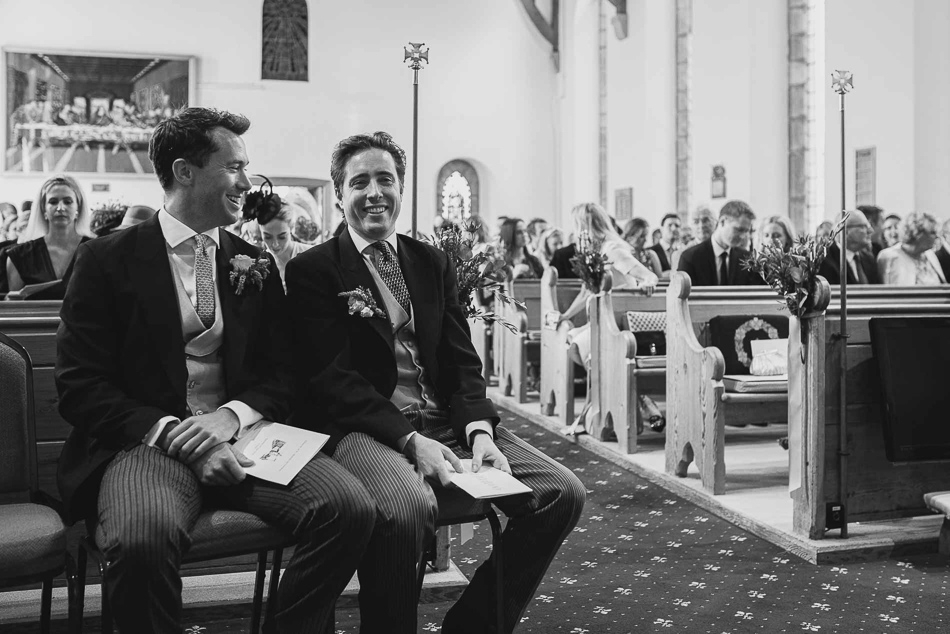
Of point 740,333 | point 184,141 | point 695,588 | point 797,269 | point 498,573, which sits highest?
point 184,141

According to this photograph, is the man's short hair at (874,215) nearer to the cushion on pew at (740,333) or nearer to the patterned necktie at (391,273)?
the cushion on pew at (740,333)

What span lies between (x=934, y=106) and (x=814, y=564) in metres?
7.88

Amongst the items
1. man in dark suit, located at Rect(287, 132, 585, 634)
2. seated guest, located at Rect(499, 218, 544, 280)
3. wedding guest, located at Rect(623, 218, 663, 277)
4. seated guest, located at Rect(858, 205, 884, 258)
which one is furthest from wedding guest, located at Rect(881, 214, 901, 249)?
man in dark suit, located at Rect(287, 132, 585, 634)

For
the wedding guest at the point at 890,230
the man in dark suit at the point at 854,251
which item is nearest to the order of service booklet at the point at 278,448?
the man in dark suit at the point at 854,251

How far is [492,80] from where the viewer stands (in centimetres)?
1902

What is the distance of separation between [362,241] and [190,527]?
3.08ft

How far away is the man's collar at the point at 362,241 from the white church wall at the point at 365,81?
14941mm

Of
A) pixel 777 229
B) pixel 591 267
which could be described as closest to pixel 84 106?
pixel 591 267

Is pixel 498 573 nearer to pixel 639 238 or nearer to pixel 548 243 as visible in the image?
pixel 639 238

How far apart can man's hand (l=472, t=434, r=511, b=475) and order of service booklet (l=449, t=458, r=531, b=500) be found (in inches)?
0.7

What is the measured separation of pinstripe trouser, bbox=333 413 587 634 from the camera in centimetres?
243

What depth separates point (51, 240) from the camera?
4898 mm

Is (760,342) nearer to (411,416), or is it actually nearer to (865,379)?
(865,379)

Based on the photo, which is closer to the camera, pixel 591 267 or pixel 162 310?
pixel 162 310
